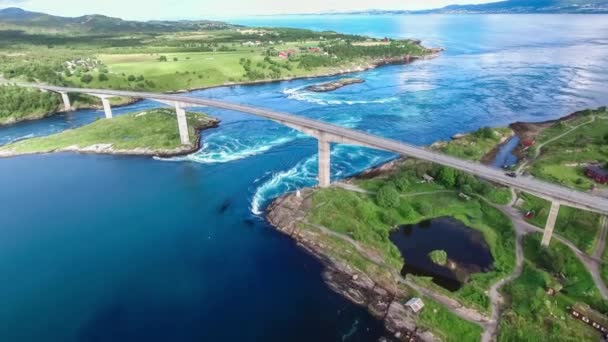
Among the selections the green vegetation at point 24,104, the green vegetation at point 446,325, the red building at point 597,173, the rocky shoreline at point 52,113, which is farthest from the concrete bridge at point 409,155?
the green vegetation at point 24,104

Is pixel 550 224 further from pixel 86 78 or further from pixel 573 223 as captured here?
pixel 86 78

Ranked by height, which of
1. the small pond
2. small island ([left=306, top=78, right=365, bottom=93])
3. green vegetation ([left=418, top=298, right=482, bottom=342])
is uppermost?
small island ([left=306, top=78, right=365, bottom=93])

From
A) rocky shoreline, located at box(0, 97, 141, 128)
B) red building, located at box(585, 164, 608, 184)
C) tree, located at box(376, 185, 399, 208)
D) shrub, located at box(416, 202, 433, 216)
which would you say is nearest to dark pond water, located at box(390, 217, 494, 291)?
shrub, located at box(416, 202, 433, 216)

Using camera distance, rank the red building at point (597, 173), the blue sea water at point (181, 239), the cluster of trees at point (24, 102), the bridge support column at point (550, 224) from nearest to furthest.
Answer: the blue sea water at point (181, 239)
the bridge support column at point (550, 224)
the red building at point (597, 173)
the cluster of trees at point (24, 102)

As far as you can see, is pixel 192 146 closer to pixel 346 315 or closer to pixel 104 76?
pixel 346 315

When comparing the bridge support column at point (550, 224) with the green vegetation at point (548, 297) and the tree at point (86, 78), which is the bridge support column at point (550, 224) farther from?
the tree at point (86, 78)

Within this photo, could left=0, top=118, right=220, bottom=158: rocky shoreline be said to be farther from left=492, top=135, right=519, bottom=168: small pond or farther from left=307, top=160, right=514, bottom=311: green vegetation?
left=492, top=135, right=519, bottom=168: small pond
